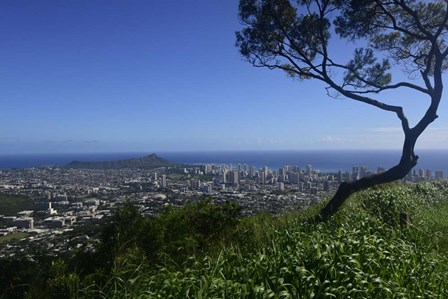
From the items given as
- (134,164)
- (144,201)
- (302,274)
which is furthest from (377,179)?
(134,164)

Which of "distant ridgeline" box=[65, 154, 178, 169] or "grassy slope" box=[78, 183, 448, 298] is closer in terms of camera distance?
"grassy slope" box=[78, 183, 448, 298]

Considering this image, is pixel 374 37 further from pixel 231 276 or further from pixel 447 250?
pixel 231 276

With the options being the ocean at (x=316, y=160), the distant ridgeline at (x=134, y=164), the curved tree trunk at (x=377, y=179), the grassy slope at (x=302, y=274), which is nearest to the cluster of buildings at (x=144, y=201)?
the curved tree trunk at (x=377, y=179)

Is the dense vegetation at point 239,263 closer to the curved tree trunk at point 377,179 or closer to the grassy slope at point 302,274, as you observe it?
the grassy slope at point 302,274

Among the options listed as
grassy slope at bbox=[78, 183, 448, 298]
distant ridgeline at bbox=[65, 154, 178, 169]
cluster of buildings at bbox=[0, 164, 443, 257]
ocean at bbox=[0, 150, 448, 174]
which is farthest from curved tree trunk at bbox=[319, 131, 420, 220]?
distant ridgeline at bbox=[65, 154, 178, 169]

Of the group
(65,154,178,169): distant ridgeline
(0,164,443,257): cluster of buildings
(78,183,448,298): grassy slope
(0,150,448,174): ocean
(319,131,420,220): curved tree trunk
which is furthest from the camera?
(0,150,448,174): ocean

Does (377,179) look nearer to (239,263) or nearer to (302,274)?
(239,263)

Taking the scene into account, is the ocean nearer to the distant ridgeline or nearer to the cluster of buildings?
the cluster of buildings

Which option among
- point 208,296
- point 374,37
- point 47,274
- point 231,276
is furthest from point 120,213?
point 374,37
